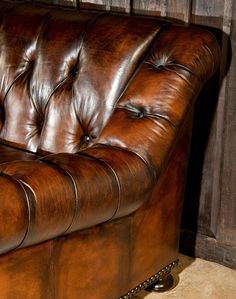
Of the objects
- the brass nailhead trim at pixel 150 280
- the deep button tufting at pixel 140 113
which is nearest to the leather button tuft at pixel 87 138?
the deep button tufting at pixel 140 113

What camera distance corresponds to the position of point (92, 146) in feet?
5.85

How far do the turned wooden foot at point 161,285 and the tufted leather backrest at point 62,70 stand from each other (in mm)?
549

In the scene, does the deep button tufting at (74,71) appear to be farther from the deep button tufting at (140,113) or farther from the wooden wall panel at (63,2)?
the wooden wall panel at (63,2)

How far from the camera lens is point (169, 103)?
183cm

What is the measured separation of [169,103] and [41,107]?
52 centimetres

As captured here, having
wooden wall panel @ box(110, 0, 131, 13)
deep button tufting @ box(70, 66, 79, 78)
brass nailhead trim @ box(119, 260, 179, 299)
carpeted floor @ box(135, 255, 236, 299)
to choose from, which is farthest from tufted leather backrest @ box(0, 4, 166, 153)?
carpeted floor @ box(135, 255, 236, 299)

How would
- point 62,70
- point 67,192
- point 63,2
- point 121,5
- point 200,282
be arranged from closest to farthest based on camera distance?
point 67,192 < point 62,70 < point 200,282 < point 121,5 < point 63,2

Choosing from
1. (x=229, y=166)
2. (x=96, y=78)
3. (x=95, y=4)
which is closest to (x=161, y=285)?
(x=229, y=166)

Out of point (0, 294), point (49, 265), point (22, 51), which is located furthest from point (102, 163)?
point (22, 51)

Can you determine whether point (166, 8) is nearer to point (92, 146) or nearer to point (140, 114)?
point (140, 114)

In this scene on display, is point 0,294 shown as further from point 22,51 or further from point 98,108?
point 22,51

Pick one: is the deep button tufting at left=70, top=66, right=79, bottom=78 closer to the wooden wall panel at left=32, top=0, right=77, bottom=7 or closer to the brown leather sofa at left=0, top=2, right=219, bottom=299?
the brown leather sofa at left=0, top=2, right=219, bottom=299

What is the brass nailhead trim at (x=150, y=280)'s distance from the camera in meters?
1.94

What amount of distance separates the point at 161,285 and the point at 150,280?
0.43 feet
